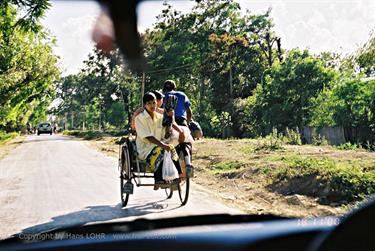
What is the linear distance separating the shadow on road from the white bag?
1.19 feet

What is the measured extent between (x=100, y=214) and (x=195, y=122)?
217cm

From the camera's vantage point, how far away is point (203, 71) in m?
25.4

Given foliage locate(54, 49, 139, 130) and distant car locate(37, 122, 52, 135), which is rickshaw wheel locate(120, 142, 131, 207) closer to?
foliage locate(54, 49, 139, 130)

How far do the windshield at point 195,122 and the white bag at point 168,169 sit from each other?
0.01 metres

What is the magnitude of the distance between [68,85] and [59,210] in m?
1.90

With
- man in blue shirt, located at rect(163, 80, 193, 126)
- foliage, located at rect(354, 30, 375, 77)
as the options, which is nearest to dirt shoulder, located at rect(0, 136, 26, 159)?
man in blue shirt, located at rect(163, 80, 193, 126)

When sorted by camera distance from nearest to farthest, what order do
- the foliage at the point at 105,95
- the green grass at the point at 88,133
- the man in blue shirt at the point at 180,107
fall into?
1. the man in blue shirt at the point at 180,107
2. the foliage at the point at 105,95
3. the green grass at the point at 88,133

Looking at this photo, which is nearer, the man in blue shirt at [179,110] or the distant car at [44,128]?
the man in blue shirt at [179,110]

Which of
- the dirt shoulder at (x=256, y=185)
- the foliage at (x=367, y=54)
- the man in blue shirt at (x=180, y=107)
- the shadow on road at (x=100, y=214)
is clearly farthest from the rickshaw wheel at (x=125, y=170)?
the foliage at (x=367, y=54)

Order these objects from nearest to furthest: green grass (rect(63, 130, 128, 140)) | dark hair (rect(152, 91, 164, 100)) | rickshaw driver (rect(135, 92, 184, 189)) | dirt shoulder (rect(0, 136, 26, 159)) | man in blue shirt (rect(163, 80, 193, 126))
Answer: rickshaw driver (rect(135, 92, 184, 189))
dark hair (rect(152, 91, 164, 100))
man in blue shirt (rect(163, 80, 193, 126))
dirt shoulder (rect(0, 136, 26, 159))
green grass (rect(63, 130, 128, 140))

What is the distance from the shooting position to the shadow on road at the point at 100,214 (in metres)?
4.85

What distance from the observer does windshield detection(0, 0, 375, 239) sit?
18.7ft

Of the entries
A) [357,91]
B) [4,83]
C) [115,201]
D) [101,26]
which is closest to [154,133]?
[115,201]

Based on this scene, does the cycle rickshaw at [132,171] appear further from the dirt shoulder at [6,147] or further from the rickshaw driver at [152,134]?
the dirt shoulder at [6,147]
